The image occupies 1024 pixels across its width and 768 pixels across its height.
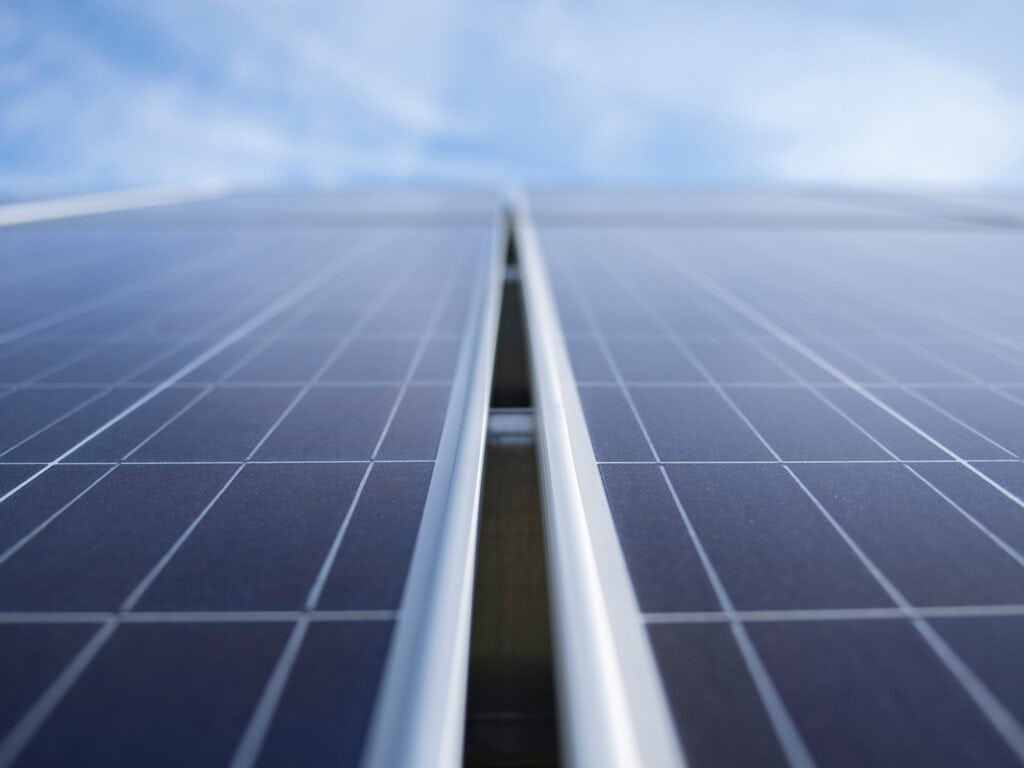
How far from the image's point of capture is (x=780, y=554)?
7.17 ft

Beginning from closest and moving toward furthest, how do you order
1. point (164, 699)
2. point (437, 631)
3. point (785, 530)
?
point (164, 699), point (437, 631), point (785, 530)

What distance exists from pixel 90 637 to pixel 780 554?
2416 millimetres

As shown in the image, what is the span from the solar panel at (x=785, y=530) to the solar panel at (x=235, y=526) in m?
0.51

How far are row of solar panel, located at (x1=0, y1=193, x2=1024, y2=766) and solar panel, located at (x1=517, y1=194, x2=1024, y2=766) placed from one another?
0.01m

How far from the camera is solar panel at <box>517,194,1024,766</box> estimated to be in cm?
159

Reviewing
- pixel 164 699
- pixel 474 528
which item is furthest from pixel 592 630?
pixel 164 699

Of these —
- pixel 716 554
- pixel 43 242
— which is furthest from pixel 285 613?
pixel 43 242

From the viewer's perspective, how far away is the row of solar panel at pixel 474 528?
159 cm

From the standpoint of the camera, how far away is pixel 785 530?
231 cm

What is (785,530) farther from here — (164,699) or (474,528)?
(164,699)

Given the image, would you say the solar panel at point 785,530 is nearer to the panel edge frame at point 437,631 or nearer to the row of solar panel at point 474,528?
the row of solar panel at point 474,528

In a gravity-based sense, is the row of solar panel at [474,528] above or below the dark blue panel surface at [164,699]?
above

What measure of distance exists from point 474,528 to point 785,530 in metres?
1.26

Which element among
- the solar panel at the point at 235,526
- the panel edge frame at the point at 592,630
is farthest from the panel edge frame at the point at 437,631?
the panel edge frame at the point at 592,630
